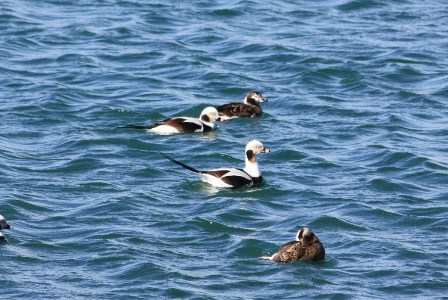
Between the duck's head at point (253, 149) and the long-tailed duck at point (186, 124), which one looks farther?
the long-tailed duck at point (186, 124)

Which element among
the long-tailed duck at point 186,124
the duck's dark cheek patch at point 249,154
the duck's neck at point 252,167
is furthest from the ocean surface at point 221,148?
the duck's dark cheek patch at point 249,154

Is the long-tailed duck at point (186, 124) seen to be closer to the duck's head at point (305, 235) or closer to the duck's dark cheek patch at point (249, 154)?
the duck's dark cheek patch at point (249, 154)

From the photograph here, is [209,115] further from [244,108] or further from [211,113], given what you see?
[244,108]

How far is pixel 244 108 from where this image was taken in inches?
904

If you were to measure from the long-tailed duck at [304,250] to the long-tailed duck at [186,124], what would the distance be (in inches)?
261

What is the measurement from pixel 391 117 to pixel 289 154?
2.78 metres

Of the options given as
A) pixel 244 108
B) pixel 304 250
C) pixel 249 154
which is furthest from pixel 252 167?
pixel 304 250

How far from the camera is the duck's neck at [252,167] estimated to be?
63.1ft

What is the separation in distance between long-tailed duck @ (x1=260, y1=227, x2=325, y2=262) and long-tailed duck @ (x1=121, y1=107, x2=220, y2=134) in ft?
21.7

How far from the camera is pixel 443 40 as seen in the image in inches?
1109

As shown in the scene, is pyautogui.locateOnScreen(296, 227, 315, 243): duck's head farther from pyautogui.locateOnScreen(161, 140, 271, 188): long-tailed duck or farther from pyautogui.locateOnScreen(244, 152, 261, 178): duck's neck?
pyautogui.locateOnScreen(244, 152, 261, 178): duck's neck

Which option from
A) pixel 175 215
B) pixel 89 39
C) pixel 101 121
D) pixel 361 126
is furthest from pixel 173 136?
pixel 89 39

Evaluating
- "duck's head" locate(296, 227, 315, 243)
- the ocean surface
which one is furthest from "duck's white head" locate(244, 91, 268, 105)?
"duck's head" locate(296, 227, 315, 243)

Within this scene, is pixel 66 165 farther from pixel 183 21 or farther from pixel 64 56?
pixel 183 21
